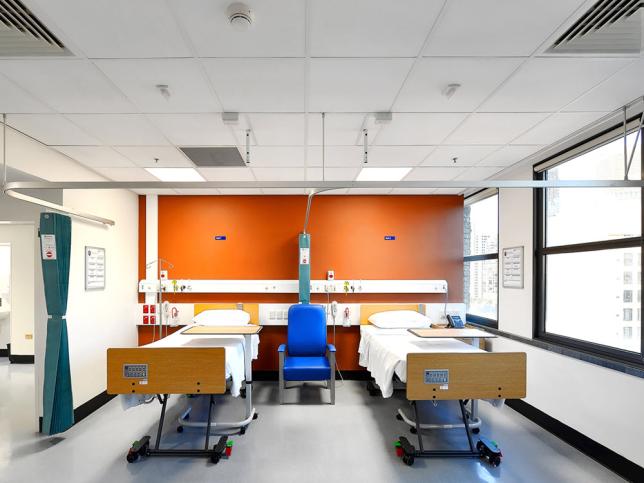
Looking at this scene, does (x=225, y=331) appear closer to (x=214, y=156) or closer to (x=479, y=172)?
(x=214, y=156)

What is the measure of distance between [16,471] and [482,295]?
16.6ft

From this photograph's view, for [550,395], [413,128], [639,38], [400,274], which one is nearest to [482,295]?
[400,274]

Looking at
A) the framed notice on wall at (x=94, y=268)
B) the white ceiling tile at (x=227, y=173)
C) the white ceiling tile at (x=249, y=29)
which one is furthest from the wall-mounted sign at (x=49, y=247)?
the white ceiling tile at (x=249, y=29)

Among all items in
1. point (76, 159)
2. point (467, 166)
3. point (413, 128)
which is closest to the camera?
point (413, 128)

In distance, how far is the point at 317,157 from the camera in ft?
11.5

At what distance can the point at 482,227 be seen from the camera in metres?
4.93

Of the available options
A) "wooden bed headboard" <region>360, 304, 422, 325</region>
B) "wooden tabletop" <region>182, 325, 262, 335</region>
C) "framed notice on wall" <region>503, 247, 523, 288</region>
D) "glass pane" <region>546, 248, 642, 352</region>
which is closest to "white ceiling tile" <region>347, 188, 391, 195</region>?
"wooden bed headboard" <region>360, 304, 422, 325</region>

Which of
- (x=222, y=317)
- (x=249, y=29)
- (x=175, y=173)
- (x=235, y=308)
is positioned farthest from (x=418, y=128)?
(x=235, y=308)

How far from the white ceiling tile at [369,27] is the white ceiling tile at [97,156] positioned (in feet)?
7.94

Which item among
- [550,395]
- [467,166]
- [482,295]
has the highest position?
[467,166]

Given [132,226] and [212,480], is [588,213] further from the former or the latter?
[132,226]

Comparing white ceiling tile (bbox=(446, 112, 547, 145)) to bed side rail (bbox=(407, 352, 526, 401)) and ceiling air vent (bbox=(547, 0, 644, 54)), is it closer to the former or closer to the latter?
ceiling air vent (bbox=(547, 0, 644, 54))

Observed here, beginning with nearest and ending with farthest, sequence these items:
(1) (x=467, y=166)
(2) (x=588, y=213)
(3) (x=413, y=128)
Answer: (3) (x=413, y=128) < (2) (x=588, y=213) < (1) (x=467, y=166)

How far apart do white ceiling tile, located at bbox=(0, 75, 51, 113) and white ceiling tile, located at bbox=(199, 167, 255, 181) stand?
1.55 m
